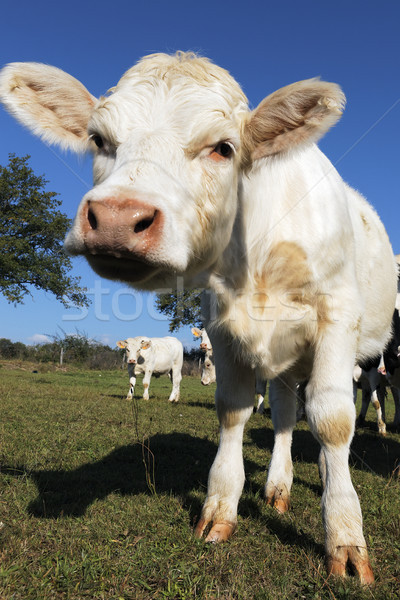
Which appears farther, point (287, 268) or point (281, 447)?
point (281, 447)

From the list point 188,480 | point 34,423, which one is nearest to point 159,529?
point 188,480

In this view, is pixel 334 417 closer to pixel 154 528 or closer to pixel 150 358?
pixel 154 528

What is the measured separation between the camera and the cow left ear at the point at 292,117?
2506mm

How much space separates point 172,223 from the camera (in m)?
2.05

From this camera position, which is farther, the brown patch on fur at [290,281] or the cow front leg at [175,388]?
the cow front leg at [175,388]

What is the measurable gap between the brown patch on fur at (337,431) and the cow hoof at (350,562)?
554 mm

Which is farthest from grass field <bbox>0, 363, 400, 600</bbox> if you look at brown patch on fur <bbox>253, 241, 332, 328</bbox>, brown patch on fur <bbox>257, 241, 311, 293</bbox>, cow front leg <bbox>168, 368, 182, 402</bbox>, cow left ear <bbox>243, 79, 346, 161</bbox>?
cow front leg <bbox>168, 368, 182, 402</bbox>

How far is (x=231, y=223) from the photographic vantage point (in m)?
2.74

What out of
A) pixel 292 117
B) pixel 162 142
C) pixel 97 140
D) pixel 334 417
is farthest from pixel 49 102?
pixel 334 417

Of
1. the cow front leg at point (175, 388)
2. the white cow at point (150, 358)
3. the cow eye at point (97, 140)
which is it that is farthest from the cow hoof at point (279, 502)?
the white cow at point (150, 358)

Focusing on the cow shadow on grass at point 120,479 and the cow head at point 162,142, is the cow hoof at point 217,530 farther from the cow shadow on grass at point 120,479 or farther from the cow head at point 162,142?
the cow head at point 162,142

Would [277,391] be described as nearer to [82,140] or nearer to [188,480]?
[188,480]

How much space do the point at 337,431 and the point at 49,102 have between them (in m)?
2.65

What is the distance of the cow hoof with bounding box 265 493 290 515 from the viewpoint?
140 inches
